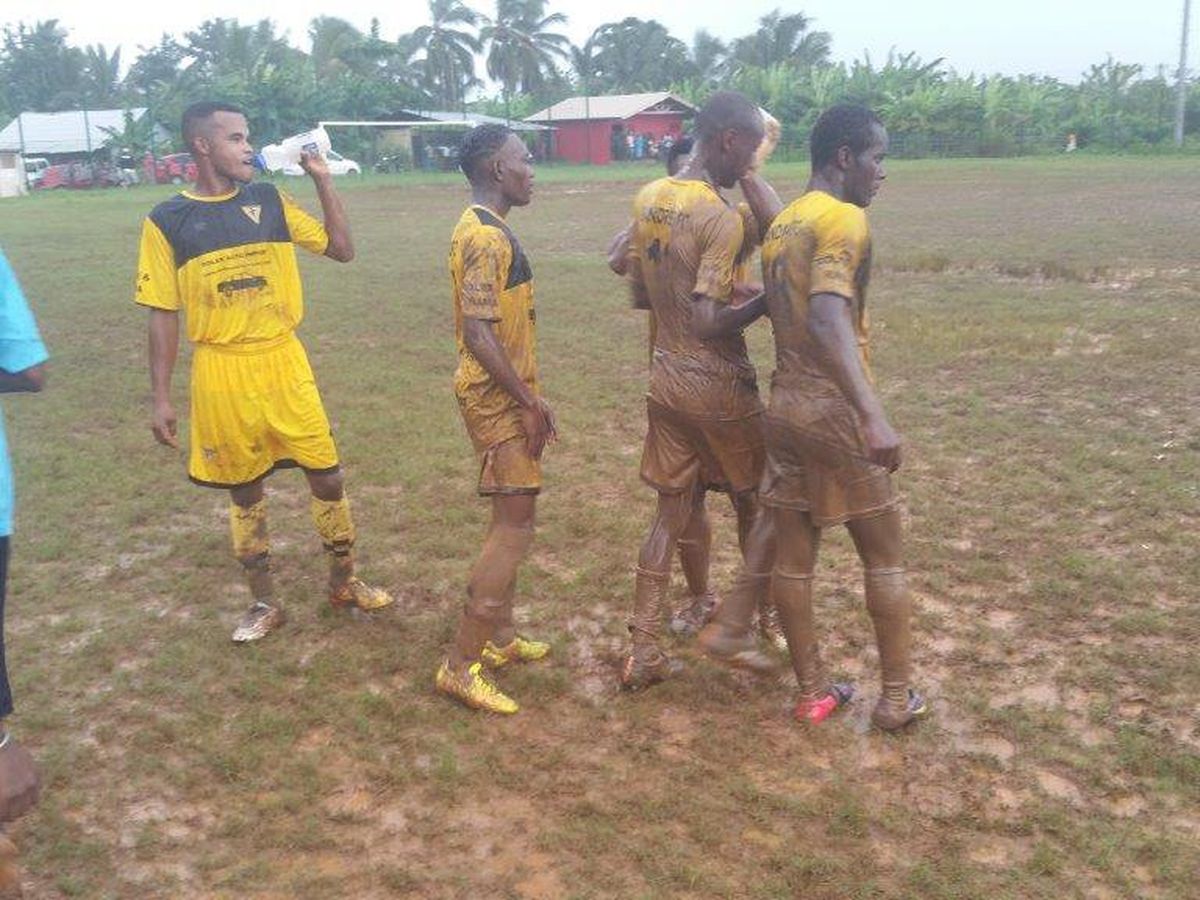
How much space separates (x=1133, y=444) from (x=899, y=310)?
15.1 ft

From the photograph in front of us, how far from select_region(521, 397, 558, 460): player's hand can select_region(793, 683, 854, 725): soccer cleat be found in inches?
51.7

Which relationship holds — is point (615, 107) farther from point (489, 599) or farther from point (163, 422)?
point (489, 599)

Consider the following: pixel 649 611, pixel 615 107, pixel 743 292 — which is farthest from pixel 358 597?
pixel 615 107

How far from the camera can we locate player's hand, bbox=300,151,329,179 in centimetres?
426

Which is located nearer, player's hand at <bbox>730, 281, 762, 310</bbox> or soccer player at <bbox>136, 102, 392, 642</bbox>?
player's hand at <bbox>730, 281, 762, 310</bbox>

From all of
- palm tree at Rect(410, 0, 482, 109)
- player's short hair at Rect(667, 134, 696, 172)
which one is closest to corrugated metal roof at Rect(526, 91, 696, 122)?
palm tree at Rect(410, 0, 482, 109)

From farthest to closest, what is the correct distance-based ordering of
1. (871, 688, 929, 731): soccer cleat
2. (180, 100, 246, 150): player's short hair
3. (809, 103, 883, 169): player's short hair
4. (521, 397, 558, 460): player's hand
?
(180, 100, 246, 150): player's short hair < (521, 397, 558, 460): player's hand < (871, 688, 929, 731): soccer cleat < (809, 103, 883, 169): player's short hair

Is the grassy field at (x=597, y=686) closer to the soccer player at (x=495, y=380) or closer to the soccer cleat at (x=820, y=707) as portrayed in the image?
the soccer cleat at (x=820, y=707)

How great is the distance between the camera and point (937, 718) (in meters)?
3.75

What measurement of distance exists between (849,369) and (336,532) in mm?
2412

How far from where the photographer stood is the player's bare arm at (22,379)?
257cm

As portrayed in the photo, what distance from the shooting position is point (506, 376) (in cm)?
361

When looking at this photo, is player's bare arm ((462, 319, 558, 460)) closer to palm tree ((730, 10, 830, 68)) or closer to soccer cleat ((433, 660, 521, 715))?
soccer cleat ((433, 660, 521, 715))

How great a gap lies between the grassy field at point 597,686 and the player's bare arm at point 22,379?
1448 millimetres
